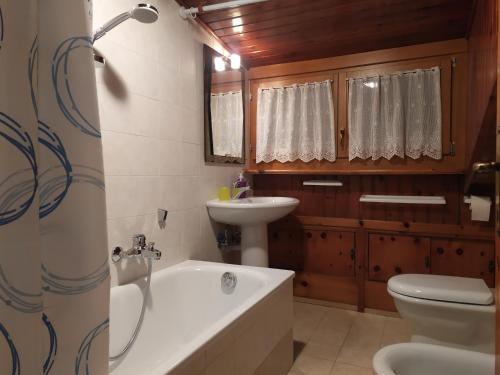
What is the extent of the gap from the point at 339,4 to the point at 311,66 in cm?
73

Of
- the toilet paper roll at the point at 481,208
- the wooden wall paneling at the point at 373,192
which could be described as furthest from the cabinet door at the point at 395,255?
the toilet paper roll at the point at 481,208

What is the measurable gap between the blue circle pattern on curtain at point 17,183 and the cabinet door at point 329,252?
2.45 m

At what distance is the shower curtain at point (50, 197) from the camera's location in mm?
454

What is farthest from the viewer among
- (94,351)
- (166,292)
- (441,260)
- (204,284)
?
(441,260)

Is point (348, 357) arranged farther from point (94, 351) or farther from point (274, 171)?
point (94, 351)

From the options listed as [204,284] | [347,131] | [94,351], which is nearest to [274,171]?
[347,131]

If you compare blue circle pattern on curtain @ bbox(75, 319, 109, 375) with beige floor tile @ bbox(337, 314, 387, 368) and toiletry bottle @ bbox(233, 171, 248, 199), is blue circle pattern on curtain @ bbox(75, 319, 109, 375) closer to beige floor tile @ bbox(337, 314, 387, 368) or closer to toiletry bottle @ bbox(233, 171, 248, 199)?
beige floor tile @ bbox(337, 314, 387, 368)

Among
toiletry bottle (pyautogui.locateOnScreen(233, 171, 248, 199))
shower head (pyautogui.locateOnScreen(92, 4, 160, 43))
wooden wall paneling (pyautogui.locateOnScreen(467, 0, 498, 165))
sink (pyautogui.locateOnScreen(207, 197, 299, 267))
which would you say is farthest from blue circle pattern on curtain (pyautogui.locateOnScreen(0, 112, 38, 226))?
toiletry bottle (pyautogui.locateOnScreen(233, 171, 248, 199))

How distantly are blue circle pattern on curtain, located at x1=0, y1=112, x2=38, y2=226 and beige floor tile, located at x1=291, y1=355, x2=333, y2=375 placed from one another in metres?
1.75

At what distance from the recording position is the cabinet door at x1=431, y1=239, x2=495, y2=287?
87.0 inches

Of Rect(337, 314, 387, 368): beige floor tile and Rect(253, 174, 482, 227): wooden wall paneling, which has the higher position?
Rect(253, 174, 482, 227): wooden wall paneling

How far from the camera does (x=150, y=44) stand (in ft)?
5.73

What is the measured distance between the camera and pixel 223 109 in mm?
2465

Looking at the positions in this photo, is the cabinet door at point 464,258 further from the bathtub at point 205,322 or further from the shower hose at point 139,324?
the shower hose at point 139,324
